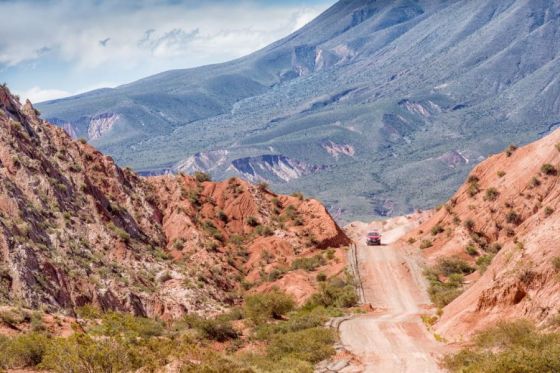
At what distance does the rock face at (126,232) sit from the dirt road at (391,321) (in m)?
4.00

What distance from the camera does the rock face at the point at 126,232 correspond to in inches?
1548

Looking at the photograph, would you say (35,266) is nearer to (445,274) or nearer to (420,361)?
(420,361)

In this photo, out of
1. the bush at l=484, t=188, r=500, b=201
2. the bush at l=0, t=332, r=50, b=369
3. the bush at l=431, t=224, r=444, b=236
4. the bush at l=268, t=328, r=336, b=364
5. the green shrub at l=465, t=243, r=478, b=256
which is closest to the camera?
the bush at l=0, t=332, r=50, b=369

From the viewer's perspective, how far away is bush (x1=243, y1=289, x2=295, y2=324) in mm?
38281

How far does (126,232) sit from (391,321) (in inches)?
936

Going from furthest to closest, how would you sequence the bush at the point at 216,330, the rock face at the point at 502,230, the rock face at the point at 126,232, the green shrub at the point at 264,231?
the green shrub at the point at 264,231 → the rock face at the point at 126,232 → the bush at the point at 216,330 → the rock face at the point at 502,230

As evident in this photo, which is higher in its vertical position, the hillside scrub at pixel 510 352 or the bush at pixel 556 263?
the bush at pixel 556 263

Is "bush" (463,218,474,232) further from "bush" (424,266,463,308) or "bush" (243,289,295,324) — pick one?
"bush" (243,289,295,324)

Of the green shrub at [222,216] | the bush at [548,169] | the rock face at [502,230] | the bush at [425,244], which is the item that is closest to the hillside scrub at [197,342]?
the rock face at [502,230]

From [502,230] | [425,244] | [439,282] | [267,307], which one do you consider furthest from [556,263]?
[425,244]

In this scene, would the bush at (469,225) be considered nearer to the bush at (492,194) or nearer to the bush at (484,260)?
the bush at (492,194)

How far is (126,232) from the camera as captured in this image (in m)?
52.7

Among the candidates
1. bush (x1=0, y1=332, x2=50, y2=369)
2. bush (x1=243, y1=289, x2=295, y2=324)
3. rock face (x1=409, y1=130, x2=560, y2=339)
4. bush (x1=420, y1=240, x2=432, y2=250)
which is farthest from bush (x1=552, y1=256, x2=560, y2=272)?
bush (x1=420, y1=240, x2=432, y2=250)

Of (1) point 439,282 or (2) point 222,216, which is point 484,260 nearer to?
(1) point 439,282
